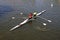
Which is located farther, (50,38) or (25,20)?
(25,20)

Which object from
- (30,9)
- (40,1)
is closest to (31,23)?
(30,9)

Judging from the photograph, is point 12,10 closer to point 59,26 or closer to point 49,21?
point 49,21

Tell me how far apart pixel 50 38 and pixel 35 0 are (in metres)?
25.6

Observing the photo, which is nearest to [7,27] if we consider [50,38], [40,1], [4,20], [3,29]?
[3,29]

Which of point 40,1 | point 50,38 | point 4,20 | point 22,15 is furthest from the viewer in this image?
point 40,1

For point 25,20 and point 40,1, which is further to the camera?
point 40,1

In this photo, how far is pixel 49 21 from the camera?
96.3ft

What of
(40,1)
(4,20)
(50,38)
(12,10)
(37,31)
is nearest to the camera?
(50,38)

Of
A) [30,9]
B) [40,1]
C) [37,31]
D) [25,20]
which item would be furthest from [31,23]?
[40,1]

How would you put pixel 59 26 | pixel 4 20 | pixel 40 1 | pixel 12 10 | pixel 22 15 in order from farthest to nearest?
pixel 40 1, pixel 12 10, pixel 22 15, pixel 4 20, pixel 59 26

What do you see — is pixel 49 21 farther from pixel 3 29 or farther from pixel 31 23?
pixel 3 29

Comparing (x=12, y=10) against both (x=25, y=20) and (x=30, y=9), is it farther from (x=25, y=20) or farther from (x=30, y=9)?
(x=25, y=20)

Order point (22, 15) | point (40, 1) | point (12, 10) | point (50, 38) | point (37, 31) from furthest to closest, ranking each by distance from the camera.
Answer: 1. point (40, 1)
2. point (12, 10)
3. point (22, 15)
4. point (37, 31)
5. point (50, 38)

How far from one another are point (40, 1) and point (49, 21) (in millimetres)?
17785
